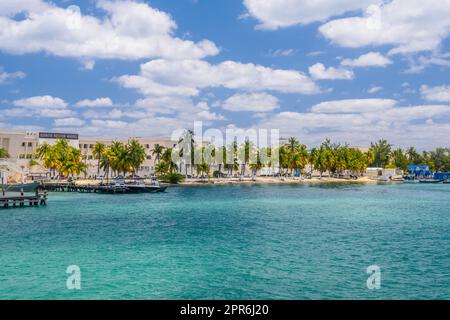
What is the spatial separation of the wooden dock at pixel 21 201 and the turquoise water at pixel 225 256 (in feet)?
46.9

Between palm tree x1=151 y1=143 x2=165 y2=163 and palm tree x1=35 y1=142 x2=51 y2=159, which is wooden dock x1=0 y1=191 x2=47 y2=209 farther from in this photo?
palm tree x1=151 y1=143 x2=165 y2=163

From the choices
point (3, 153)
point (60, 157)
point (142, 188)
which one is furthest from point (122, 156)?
point (3, 153)

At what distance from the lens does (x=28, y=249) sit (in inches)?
1355

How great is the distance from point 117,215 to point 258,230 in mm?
24962

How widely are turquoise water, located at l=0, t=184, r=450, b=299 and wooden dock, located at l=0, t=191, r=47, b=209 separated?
46.9 feet

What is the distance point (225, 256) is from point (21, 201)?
5485cm

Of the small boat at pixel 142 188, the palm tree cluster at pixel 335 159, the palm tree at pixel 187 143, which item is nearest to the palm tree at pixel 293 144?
the palm tree cluster at pixel 335 159

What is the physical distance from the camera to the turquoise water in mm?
23203

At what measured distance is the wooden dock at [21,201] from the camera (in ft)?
227

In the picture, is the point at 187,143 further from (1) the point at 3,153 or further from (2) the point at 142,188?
(1) the point at 3,153

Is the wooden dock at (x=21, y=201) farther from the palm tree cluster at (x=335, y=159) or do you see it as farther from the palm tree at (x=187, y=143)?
the palm tree cluster at (x=335, y=159)

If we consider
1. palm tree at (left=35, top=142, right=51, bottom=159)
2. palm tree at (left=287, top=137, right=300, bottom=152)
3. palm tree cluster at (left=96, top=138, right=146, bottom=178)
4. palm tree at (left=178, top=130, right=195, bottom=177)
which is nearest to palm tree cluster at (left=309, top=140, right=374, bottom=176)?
palm tree at (left=287, top=137, right=300, bottom=152)

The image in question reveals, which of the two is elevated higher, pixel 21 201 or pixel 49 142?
pixel 49 142

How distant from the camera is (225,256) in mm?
31625
